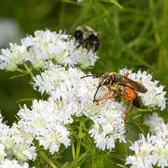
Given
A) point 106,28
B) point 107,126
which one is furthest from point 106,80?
point 106,28

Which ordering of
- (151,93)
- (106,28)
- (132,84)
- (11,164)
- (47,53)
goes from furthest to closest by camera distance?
(106,28), (47,53), (151,93), (132,84), (11,164)

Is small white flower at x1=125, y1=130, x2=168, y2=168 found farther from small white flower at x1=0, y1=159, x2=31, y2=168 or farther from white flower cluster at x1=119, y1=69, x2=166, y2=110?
small white flower at x1=0, y1=159, x2=31, y2=168

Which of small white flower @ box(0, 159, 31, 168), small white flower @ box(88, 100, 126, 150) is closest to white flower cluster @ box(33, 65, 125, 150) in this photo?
small white flower @ box(88, 100, 126, 150)

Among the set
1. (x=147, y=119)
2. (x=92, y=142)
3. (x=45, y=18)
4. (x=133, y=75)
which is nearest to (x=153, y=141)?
(x=92, y=142)

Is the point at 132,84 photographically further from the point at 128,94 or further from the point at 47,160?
the point at 47,160

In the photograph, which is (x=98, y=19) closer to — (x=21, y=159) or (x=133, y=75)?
(x=133, y=75)

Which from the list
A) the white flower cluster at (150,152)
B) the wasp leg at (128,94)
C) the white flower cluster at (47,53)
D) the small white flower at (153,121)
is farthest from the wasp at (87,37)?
the white flower cluster at (150,152)
